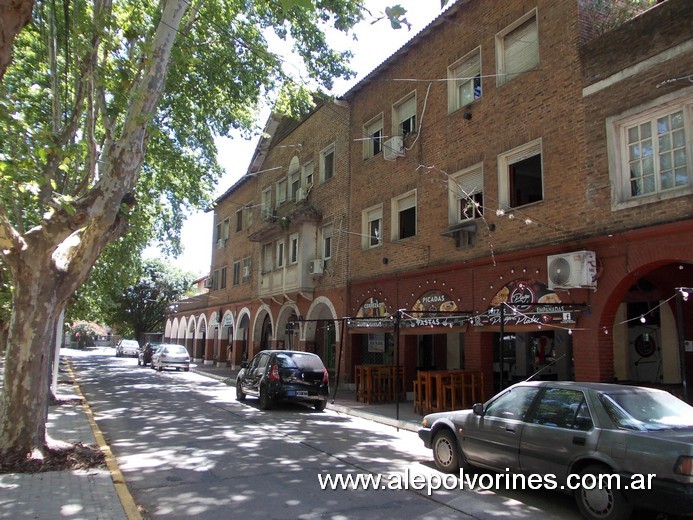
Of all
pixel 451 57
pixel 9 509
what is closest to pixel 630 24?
pixel 451 57

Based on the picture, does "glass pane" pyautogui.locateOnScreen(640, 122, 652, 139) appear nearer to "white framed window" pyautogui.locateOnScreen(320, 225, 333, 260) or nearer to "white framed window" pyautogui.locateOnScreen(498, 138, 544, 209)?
"white framed window" pyautogui.locateOnScreen(498, 138, 544, 209)

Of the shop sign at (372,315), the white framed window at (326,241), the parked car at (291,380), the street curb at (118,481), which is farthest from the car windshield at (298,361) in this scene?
the white framed window at (326,241)

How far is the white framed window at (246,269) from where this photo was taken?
29328mm

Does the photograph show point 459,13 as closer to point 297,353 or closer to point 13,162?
point 297,353

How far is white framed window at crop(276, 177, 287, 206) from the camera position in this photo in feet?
84.3

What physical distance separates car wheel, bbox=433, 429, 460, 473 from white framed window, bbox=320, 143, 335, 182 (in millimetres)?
14899

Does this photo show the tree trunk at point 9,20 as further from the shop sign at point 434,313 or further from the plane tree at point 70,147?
the shop sign at point 434,313

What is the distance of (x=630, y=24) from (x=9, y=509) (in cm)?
1208

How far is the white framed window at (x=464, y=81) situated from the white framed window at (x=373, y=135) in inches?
139

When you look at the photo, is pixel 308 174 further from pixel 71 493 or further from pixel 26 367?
pixel 71 493

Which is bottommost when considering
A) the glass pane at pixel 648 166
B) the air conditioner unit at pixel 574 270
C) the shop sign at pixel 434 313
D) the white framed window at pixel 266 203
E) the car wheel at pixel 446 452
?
the car wheel at pixel 446 452

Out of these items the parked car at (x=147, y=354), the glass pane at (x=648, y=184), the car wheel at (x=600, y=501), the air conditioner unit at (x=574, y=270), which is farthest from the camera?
the parked car at (x=147, y=354)

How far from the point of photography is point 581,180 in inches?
422

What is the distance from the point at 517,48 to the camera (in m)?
12.9
